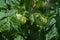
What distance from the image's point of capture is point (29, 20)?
4.96 ft

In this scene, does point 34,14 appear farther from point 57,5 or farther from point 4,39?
point 4,39

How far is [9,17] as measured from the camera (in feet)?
4.53

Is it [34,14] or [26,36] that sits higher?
[34,14]

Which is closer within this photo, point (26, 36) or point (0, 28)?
point (0, 28)

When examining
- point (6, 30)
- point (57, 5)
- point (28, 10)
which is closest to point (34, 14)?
point (28, 10)

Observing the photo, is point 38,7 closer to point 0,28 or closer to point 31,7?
point 31,7

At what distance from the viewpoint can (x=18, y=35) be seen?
146cm

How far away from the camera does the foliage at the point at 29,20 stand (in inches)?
53.9

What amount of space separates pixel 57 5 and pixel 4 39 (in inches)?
18.0

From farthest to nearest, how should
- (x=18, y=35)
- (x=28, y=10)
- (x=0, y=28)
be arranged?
(x=28, y=10) → (x=18, y=35) → (x=0, y=28)

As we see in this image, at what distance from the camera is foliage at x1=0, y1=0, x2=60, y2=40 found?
137 centimetres

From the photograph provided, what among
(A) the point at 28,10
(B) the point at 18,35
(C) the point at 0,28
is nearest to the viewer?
(C) the point at 0,28

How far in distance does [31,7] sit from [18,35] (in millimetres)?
308

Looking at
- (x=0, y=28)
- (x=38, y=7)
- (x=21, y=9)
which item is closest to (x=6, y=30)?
(x=0, y=28)
